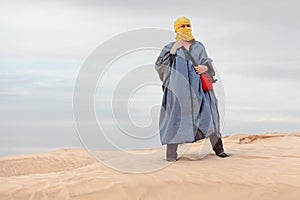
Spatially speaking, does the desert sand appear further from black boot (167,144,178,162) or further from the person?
the person

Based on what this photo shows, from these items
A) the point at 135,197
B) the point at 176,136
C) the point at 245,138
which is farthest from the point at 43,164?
the point at 135,197

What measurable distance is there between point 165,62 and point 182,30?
1.85 ft

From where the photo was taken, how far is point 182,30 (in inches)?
320

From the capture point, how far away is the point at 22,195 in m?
6.95

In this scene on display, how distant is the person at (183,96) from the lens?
7.89m

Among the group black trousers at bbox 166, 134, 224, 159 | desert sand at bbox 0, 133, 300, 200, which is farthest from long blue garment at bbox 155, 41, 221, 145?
desert sand at bbox 0, 133, 300, 200

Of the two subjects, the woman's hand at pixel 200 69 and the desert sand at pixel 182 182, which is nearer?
the desert sand at pixel 182 182

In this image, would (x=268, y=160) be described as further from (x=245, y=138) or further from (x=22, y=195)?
(x=245, y=138)

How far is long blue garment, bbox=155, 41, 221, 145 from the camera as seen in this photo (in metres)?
7.89

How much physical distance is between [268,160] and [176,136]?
5.22 feet

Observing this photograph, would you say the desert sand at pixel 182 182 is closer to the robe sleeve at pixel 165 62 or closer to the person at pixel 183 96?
the person at pixel 183 96

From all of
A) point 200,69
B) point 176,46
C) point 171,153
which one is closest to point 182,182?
point 171,153

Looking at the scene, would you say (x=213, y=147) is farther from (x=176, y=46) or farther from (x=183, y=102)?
(x=176, y=46)

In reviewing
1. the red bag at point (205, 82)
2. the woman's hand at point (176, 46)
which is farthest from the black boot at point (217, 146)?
the woman's hand at point (176, 46)
